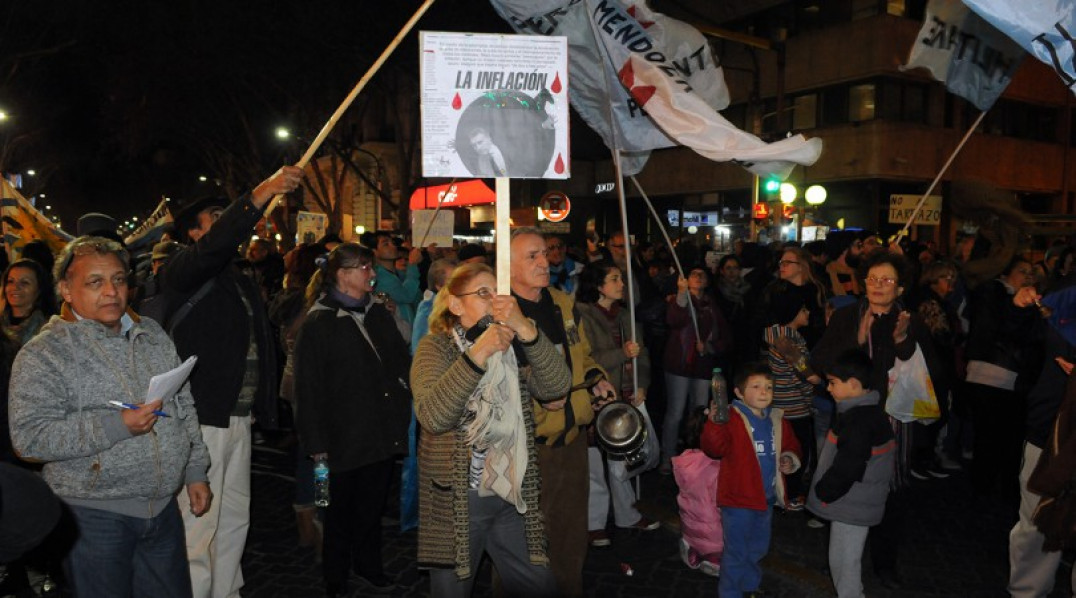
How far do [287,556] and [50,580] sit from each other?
4.76ft

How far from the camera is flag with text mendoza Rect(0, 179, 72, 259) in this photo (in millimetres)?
7078

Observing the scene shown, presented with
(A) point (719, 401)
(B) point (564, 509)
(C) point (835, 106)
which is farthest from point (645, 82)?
(C) point (835, 106)

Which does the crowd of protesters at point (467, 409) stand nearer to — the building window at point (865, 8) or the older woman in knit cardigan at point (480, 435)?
the older woman in knit cardigan at point (480, 435)

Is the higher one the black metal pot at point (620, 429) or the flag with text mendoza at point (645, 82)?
the flag with text mendoza at point (645, 82)

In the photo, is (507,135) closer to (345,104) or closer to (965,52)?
(345,104)

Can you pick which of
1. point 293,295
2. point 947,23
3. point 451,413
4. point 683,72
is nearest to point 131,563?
point 451,413

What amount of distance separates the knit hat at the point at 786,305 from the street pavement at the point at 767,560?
164 cm

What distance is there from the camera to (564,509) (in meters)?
3.98

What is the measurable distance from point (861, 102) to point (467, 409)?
2439 centimetres

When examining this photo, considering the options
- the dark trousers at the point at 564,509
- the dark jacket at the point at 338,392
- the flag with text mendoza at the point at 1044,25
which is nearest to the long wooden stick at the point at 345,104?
the dark jacket at the point at 338,392

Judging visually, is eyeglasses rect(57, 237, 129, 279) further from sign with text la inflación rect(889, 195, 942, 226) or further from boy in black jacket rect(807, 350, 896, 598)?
sign with text la inflación rect(889, 195, 942, 226)

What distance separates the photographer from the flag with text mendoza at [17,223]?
708 cm

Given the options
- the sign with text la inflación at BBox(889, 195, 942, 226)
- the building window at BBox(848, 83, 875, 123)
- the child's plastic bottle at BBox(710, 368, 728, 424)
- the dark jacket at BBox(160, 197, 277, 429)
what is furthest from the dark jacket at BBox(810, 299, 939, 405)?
the building window at BBox(848, 83, 875, 123)

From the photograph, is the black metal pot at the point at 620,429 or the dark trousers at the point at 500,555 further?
the black metal pot at the point at 620,429
